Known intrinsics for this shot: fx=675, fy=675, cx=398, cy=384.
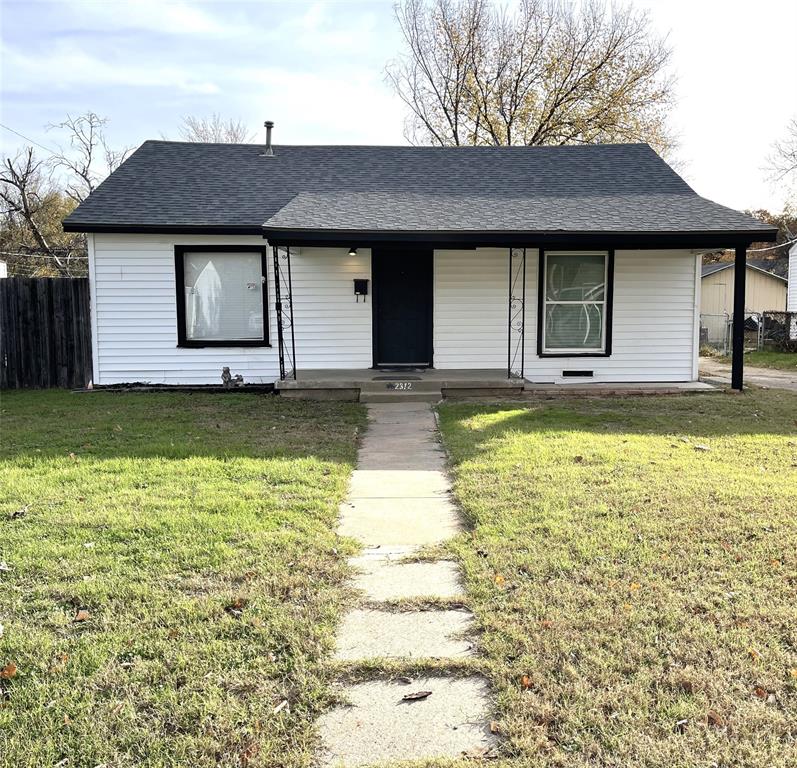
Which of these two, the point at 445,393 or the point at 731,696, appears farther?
the point at 445,393

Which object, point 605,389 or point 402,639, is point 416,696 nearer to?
point 402,639

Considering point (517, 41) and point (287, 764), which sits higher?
point (517, 41)

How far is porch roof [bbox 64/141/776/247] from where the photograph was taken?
30.3ft

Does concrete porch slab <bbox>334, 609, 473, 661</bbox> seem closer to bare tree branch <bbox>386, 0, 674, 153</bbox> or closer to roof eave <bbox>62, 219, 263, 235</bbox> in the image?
roof eave <bbox>62, 219, 263, 235</bbox>

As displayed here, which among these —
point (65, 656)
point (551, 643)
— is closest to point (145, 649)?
point (65, 656)

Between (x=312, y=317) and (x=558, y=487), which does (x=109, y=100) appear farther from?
(x=558, y=487)

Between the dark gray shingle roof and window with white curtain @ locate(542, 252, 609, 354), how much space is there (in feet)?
2.95

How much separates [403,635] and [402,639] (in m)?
0.04

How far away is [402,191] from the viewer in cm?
1112

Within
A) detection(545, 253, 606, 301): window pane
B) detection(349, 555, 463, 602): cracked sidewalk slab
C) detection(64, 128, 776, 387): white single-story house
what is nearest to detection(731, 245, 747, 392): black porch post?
detection(64, 128, 776, 387): white single-story house

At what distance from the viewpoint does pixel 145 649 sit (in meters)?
2.76

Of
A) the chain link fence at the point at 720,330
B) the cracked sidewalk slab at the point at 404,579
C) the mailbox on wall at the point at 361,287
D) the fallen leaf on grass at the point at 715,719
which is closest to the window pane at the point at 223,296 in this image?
the mailbox on wall at the point at 361,287

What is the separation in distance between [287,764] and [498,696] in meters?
0.79

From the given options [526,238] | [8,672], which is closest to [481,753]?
[8,672]
